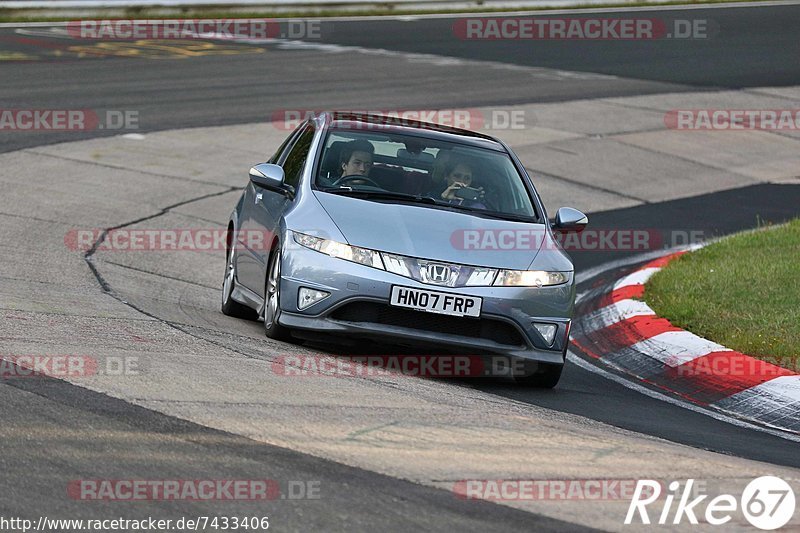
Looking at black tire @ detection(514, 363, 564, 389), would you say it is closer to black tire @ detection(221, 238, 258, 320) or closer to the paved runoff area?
the paved runoff area

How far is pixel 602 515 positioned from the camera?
5070 mm

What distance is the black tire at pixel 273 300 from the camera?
26.7 feet

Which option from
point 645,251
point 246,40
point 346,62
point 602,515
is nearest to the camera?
point 602,515

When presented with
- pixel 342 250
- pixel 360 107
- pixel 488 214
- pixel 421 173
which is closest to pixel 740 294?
pixel 488 214

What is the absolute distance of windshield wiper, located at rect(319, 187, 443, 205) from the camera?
340 inches

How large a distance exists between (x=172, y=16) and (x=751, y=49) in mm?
12668

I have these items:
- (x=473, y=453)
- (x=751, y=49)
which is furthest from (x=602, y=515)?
(x=751, y=49)

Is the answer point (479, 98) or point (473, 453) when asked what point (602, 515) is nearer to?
point (473, 453)

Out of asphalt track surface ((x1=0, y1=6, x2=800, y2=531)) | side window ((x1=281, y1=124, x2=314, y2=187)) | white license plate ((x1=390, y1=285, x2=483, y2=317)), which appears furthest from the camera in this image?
side window ((x1=281, y1=124, x2=314, y2=187))

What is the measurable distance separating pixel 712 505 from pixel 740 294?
533 centimetres

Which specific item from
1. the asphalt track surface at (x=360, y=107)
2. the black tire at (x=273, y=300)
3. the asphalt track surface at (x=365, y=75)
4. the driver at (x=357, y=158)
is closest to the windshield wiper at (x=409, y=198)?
the driver at (x=357, y=158)

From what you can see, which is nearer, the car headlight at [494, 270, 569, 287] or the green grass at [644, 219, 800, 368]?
the car headlight at [494, 270, 569, 287]

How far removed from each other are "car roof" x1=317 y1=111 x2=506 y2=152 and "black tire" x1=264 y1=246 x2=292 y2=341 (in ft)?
4.57

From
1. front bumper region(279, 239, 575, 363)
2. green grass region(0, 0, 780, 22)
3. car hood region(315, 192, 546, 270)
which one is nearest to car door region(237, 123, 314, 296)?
car hood region(315, 192, 546, 270)
